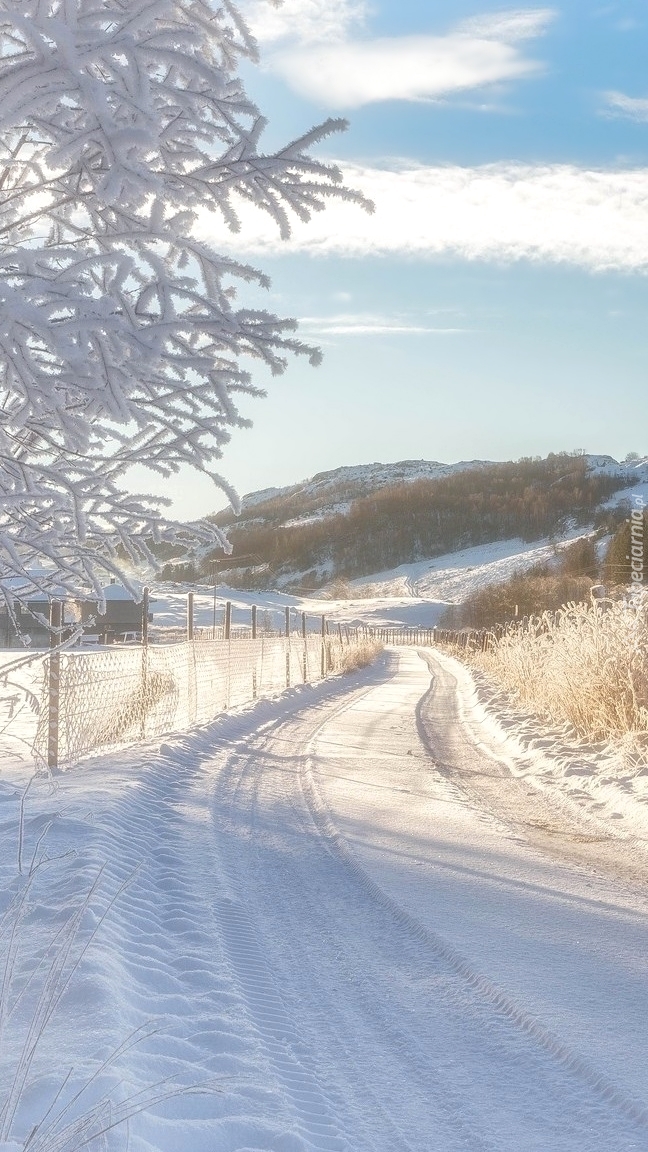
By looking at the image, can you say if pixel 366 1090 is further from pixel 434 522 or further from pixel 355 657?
pixel 434 522

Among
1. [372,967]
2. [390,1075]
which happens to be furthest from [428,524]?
[390,1075]

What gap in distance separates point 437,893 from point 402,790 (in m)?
3.15

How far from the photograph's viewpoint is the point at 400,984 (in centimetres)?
383

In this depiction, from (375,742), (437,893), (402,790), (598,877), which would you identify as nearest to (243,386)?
(437,893)

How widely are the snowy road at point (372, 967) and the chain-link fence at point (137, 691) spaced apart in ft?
3.07

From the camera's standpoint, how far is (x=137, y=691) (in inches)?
450

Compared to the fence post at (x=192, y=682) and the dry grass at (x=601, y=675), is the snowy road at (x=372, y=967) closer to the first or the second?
the dry grass at (x=601, y=675)

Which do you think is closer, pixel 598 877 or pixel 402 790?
pixel 598 877

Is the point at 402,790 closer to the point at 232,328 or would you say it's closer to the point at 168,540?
the point at 168,540

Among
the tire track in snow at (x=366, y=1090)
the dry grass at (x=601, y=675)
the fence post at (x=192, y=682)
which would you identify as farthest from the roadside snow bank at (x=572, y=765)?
the fence post at (x=192, y=682)

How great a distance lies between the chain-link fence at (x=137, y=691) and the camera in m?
8.41

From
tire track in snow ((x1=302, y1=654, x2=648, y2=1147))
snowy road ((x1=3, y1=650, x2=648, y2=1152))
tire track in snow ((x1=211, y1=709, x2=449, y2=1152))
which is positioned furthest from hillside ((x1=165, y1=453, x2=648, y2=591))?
tire track in snow ((x1=211, y1=709, x2=449, y2=1152))

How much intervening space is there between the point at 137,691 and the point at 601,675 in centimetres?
554

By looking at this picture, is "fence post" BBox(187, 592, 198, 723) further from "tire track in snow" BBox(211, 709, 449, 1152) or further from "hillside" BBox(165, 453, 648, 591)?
"hillside" BBox(165, 453, 648, 591)
